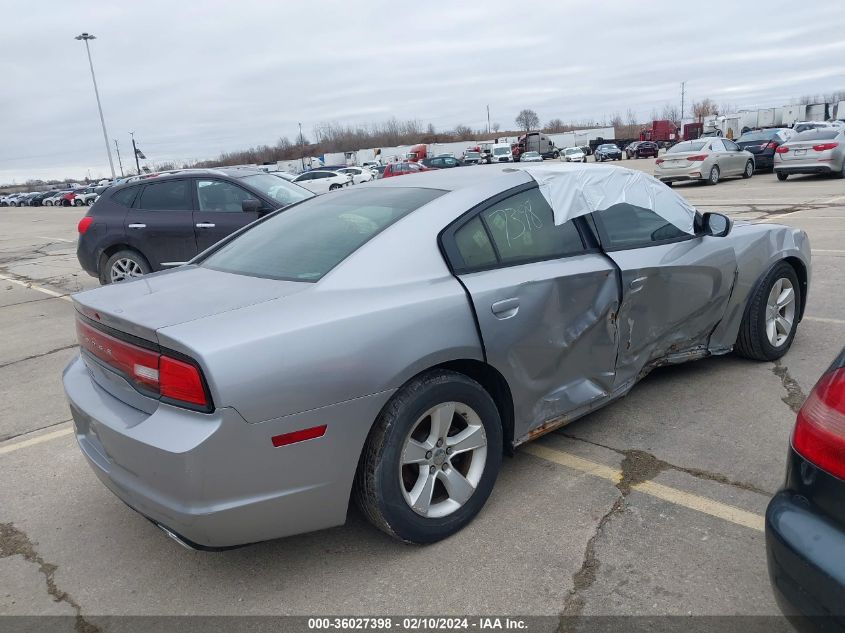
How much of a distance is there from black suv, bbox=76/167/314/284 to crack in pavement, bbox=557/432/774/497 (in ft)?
18.5

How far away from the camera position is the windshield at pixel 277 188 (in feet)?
27.1

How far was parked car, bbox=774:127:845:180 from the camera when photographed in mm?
18281

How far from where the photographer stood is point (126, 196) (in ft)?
28.3

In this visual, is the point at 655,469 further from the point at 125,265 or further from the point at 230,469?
the point at 125,265

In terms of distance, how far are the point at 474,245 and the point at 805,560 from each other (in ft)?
5.95

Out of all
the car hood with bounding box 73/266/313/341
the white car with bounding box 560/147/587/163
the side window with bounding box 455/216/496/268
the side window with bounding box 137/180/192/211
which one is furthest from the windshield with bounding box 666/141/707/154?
the white car with bounding box 560/147/587/163

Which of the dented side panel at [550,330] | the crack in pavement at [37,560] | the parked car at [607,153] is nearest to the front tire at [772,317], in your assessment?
the dented side panel at [550,330]

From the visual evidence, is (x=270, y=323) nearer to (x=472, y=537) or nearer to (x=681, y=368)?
(x=472, y=537)

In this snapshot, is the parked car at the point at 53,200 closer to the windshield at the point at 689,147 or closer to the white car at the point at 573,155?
the white car at the point at 573,155

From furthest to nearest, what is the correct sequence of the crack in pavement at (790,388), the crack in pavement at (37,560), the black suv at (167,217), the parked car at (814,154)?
the parked car at (814,154)
the black suv at (167,217)
the crack in pavement at (790,388)
the crack in pavement at (37,560)

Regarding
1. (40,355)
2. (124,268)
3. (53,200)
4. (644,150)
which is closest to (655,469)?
(40,355)

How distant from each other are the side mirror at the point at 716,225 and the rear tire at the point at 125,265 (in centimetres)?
681

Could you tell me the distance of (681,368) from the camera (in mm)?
4719

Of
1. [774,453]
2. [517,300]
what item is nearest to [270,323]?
[517,300]
